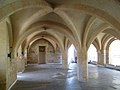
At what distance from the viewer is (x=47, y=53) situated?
2744 cm

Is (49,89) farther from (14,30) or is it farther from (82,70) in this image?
(14,30)

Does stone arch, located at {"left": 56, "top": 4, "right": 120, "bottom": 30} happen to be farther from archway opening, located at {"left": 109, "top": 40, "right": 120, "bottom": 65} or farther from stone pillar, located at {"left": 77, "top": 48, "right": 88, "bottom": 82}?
archway opening, located at {"left": 109, "top": 40, "right": 120, "bottom": 65}

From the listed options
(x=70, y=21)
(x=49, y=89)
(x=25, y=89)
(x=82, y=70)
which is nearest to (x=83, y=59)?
(x=82, y=70)

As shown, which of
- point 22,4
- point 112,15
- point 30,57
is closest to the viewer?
point 112,15

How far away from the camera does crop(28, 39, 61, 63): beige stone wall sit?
88.2ft

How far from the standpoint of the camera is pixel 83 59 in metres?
11.1

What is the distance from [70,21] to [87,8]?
2.89 m

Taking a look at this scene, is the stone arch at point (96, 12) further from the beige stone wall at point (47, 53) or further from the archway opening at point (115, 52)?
the beige stone wall at point (47, 53)

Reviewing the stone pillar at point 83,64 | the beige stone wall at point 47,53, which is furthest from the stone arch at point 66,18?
the beige stone wall at point 47,53

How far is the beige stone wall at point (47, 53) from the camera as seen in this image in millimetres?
26891

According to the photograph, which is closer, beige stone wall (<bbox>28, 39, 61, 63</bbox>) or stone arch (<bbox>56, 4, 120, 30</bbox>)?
stone arch (<bbox>56, 4, 120, 30</bbox>)

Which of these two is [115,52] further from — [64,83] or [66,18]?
[66,18]

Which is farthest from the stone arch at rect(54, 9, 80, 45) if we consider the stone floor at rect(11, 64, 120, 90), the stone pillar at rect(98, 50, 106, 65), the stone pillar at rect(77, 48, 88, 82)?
the stone pillar at rect(98, 50, 106, 65)

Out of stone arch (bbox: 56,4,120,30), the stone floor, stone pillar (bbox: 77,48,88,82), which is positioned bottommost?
the stone floor
